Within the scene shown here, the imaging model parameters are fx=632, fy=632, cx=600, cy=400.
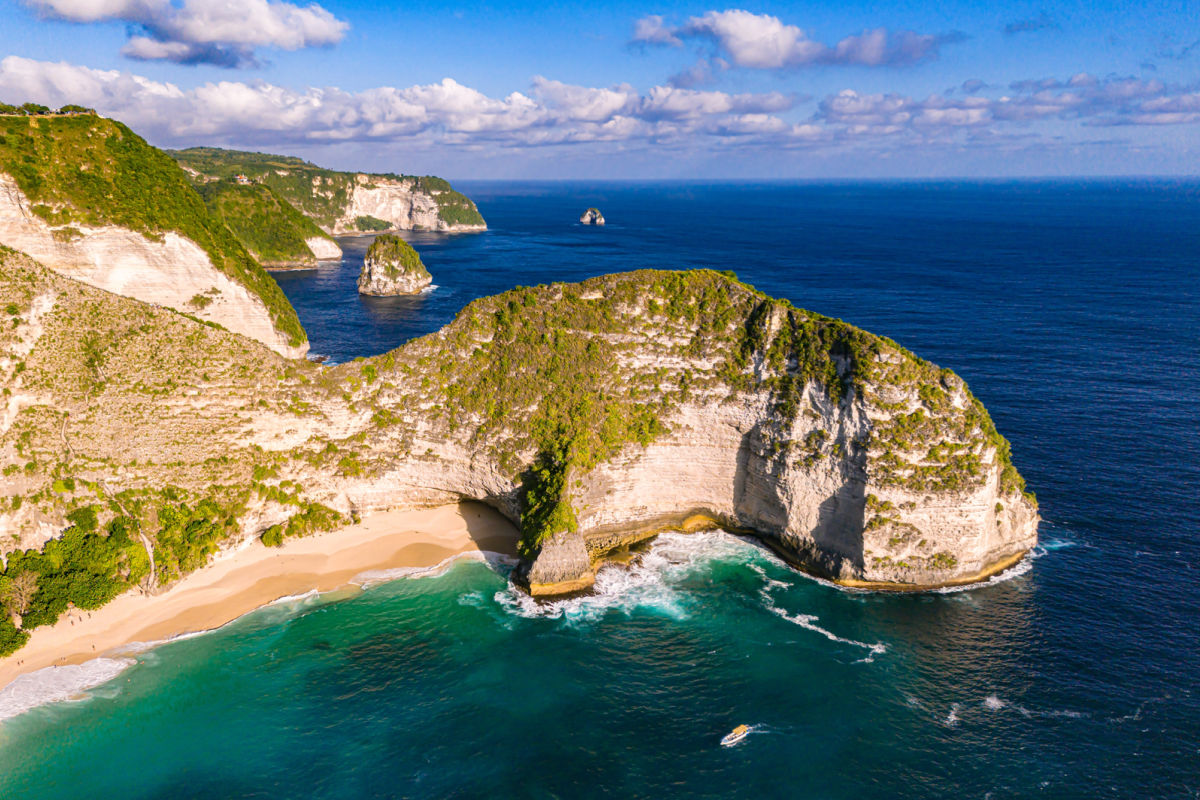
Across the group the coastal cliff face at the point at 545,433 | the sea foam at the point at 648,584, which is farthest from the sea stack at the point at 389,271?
the sea foam at the point at 648,584

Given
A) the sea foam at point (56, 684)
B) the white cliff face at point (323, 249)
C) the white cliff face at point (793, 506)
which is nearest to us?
the sea foam at point (56, 684)

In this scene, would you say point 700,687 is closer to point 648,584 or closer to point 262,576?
point 648,584

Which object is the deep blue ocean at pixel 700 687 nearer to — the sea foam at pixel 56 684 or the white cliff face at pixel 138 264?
the sea foam at pixel 56 684

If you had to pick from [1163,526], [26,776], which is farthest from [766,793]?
[1163,526]

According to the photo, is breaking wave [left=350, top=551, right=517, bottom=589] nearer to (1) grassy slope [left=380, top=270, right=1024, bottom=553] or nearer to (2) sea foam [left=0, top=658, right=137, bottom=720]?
(1) grassy slope [left=380, top=270, right=1024, bottom=553]

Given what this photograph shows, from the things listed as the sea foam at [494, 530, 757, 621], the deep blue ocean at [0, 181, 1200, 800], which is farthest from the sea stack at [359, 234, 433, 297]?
the sea foam at [494, 530, 757, 621]

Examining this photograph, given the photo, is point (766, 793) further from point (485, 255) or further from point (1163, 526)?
point (485, 255)
